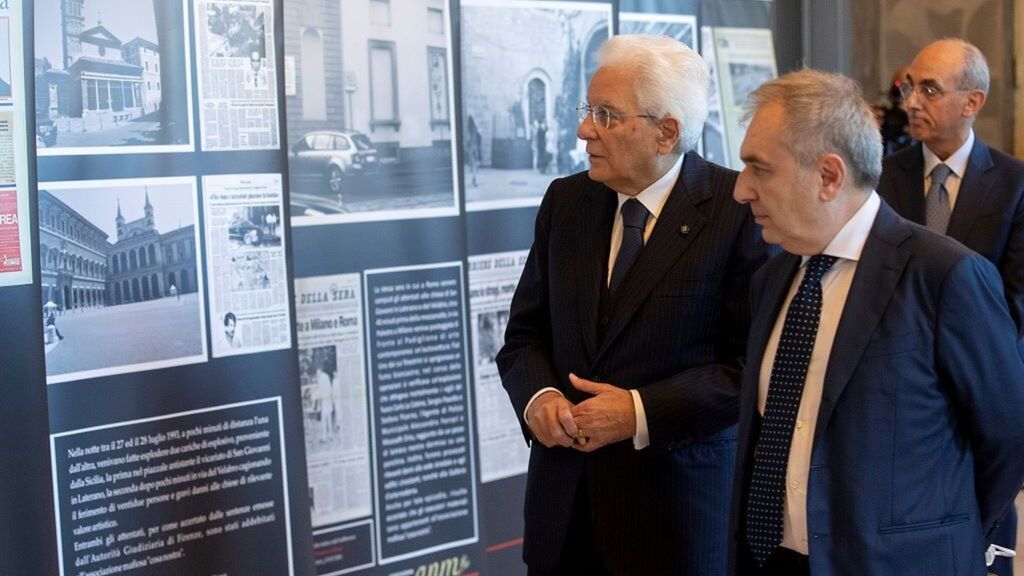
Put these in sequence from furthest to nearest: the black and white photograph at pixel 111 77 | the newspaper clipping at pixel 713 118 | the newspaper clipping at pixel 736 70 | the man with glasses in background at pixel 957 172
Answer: the newspaper clipping at pixel 736 70 < the newspaper clipping at pixel 713 118 < the man with glasses in background at pixel 957 172 < the black and white photograph at pixel 111 77

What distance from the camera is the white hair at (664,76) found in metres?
2.35

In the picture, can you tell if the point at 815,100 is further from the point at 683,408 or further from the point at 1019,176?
the point at 1019,176

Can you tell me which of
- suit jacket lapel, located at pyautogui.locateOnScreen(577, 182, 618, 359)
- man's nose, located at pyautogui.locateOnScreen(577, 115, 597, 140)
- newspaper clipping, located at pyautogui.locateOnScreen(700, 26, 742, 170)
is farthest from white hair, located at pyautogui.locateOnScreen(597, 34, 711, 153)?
newspaper clipping, located at pyautogui.locateOnScreen(700, 26, 742, 170)

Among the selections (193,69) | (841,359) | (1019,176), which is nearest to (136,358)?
(193,69)

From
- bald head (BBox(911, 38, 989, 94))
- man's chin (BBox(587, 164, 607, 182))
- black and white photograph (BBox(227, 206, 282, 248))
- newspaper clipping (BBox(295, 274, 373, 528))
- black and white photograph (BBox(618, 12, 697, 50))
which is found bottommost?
newspaper clipping (BBox(295, 274, 373, 528))

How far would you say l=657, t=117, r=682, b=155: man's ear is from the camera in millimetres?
2365

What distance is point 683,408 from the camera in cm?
226

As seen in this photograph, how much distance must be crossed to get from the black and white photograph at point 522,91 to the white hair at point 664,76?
146 centimetres

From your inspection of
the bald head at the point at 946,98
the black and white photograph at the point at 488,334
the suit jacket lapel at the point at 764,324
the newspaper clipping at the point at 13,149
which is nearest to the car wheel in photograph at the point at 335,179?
the black and white photograph at the point at 488,334

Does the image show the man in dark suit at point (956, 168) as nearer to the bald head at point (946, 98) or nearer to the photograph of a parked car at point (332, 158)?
the bald head at point (946, 98)

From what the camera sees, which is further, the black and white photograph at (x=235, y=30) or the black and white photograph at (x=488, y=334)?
the black and white photograph at (x=488, y=334)

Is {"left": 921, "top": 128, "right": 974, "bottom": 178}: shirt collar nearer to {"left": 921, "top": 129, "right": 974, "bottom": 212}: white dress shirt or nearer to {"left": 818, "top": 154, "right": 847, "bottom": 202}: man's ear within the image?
→ {"left": 921, "top": 129, "right": 974, "bottom": 212}: white dress shirt

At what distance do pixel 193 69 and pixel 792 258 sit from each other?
1750mm

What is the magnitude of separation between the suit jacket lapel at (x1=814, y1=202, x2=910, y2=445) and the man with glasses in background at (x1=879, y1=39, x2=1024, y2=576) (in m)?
1.92
